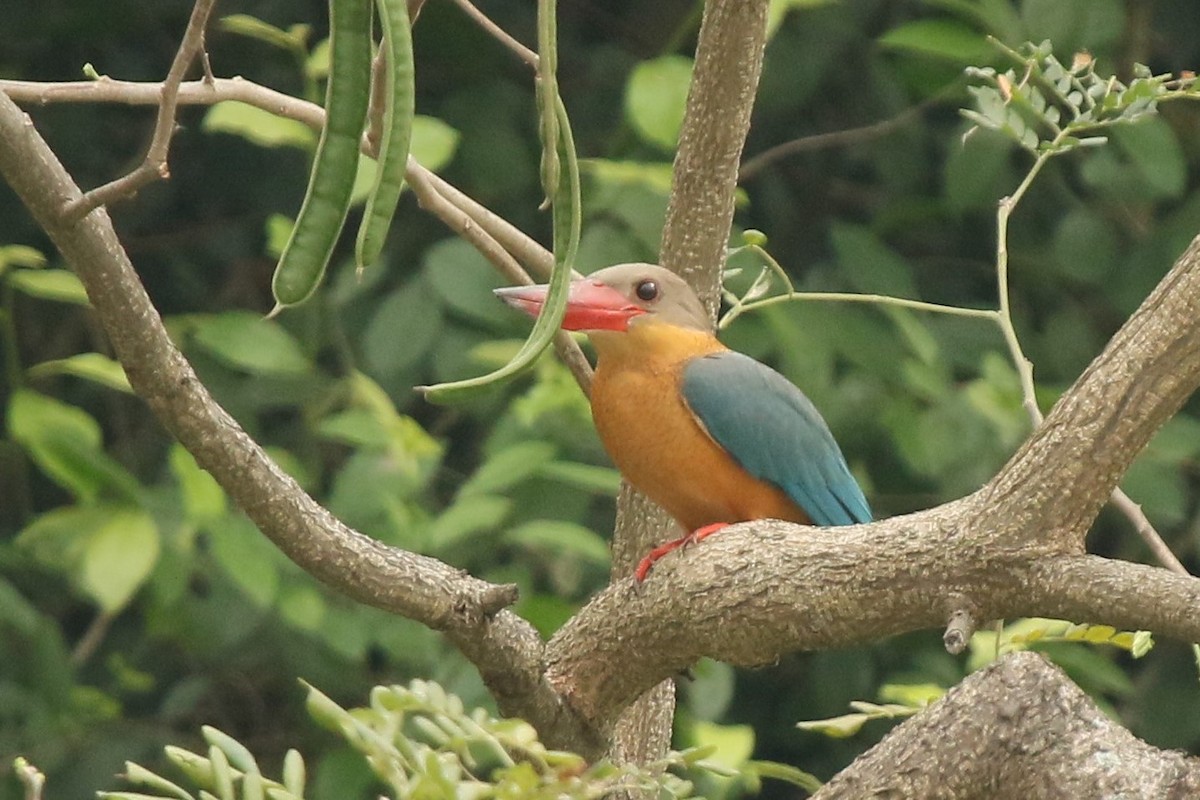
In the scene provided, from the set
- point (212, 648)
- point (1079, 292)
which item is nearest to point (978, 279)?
point (1079, 292)

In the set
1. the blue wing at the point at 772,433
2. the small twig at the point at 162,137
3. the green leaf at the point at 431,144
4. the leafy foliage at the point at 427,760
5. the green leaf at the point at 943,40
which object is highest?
the green leaf at the point at 943,40

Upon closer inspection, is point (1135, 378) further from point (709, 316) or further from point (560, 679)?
point (709, 316)

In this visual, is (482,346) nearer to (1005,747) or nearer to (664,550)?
(664,550)

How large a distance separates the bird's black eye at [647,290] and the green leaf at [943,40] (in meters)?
1.19

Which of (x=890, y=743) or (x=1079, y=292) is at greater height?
(x=1079, y=292)

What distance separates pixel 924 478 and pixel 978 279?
0.66 meters

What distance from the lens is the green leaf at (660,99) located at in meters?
3.05

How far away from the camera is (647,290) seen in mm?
2268

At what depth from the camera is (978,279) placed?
394 centimetres

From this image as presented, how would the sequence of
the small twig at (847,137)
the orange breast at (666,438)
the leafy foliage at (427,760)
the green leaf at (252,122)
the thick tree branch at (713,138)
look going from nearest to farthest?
1. the leafy foliage at (427,760)
2. the thick tree branch at (713,138)
3. the orange breast at (666,438)
4. the green leaf at (252,122)
5. the small twig at (847,137)

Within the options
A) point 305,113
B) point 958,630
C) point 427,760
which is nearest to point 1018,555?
point 958,630

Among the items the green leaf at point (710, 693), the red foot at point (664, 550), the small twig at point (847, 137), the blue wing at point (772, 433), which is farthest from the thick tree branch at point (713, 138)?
the green leaf at point (710, 693)

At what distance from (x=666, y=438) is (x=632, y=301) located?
19cm

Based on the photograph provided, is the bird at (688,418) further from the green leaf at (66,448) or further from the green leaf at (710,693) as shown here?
the green leaf at (66,448)
